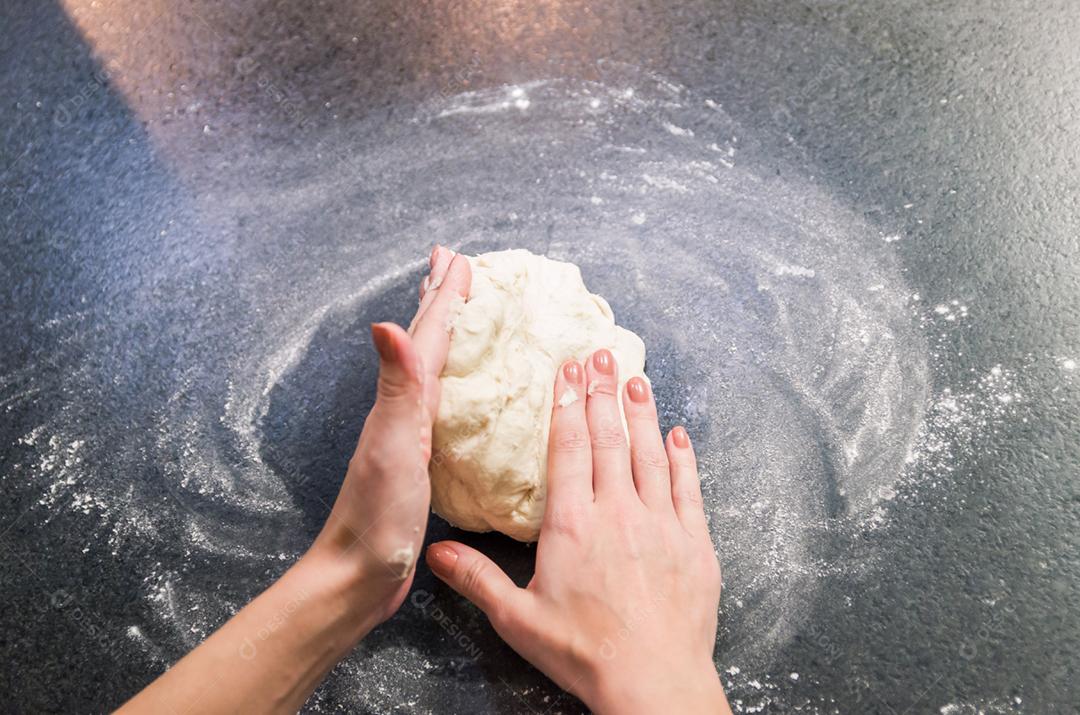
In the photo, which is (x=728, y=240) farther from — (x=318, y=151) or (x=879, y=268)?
(x=318, y=151)

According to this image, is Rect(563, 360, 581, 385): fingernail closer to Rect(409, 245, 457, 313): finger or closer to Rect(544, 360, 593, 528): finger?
Rect(544, 360, 593, 528): finger

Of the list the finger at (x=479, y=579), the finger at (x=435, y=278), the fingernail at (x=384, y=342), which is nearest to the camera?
the fingernail at (x=384, y=342)

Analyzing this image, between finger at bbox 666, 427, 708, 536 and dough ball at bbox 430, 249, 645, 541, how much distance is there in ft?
0.49

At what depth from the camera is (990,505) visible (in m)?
1.39

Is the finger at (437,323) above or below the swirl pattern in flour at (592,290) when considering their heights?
above

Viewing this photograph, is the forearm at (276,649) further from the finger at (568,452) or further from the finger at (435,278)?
the finger at (435,278)

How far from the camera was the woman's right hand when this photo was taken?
1.14 metres

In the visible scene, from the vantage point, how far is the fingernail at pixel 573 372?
1351 millimetres

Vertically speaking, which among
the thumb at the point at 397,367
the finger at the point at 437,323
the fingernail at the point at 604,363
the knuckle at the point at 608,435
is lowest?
the knuckle at the point at 608,435

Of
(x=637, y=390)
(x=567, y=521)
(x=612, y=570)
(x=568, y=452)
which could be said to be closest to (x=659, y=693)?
(x=612, y=570)

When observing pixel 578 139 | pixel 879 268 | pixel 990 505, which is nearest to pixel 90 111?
pixel 578 139

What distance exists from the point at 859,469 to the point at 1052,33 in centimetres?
128

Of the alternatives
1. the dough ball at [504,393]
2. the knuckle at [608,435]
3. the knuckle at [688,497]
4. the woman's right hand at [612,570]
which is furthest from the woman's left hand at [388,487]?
the knuckle at [688,497]

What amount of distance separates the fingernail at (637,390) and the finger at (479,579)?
1.25 ft
